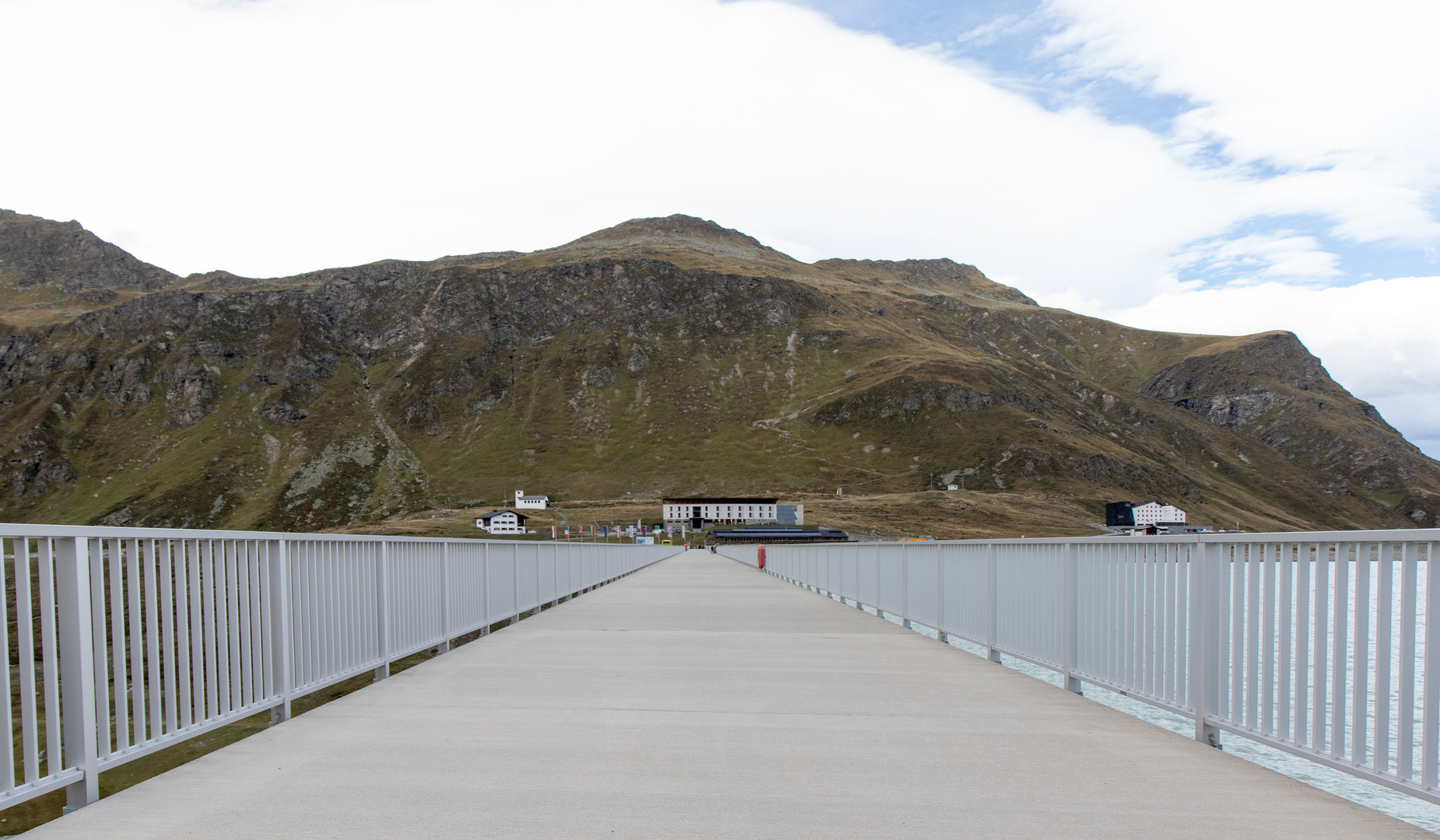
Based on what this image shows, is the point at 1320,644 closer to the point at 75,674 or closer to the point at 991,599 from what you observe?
the point at 991,599

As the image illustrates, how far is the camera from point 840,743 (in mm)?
5293

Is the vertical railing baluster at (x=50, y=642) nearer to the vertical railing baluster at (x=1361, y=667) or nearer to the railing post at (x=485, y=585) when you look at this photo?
the vertical railing baluster at (x=1361, y=667)

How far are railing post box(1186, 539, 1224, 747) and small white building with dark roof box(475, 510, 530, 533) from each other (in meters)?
105

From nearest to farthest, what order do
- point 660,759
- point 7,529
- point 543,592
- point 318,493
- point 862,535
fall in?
point 7,529 → point 660,759 → point 543,592 → point 862,535 → point 318,493

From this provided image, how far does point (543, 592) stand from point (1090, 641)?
380 inches

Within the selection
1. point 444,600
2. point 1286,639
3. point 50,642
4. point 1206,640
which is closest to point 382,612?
point 444,600

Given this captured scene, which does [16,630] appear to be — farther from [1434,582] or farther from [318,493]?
[318,493]

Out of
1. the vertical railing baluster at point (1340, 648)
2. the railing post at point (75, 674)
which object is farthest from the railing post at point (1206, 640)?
the railing post at point (75, 674)

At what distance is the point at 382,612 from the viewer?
747 cm

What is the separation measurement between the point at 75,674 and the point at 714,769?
2894mm

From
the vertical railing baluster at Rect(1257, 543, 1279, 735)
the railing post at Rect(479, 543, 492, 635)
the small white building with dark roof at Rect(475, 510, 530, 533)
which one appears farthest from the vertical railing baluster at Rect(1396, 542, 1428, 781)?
the small white building with dark roof at Rect(475, 510, 530, 533)

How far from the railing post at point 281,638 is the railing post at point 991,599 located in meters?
5.99

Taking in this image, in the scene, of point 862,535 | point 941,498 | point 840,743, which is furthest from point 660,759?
point 941,498

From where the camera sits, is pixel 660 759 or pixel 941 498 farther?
pixel 941 498
